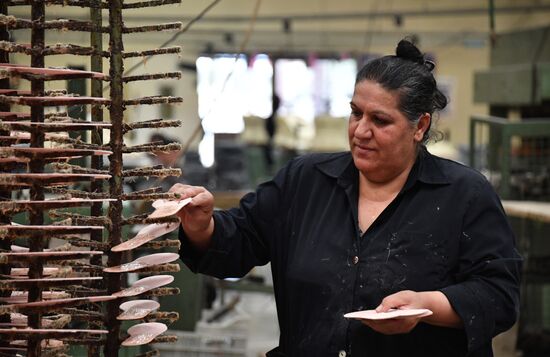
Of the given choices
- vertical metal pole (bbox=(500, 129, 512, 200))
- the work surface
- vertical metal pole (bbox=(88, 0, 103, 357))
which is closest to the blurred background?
vertical metal pole (bbox=(500, 129, 512, 200))

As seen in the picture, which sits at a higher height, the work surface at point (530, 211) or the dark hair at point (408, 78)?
the dark hair at point (408, 78)

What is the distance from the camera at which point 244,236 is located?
243 cm

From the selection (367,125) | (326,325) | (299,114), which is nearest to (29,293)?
(326,325)

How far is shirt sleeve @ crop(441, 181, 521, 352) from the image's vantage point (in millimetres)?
2186

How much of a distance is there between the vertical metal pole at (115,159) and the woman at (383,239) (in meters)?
0.25

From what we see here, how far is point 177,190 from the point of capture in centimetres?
207

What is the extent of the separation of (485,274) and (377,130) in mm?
441

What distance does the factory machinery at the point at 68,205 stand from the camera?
169 cm

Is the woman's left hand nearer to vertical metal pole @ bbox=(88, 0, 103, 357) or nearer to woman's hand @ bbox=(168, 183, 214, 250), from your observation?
woman's hand @ bbox=(168, 183, 214, 250)

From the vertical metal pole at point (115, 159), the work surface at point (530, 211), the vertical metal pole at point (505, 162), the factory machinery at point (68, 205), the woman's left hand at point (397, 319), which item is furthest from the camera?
the vertical metal pole at point (505, 162)

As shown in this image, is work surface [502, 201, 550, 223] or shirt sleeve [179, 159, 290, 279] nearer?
shirt sleeve [179, 159, 290, 279]

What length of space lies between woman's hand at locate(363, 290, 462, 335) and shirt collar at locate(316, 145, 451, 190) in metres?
0.33

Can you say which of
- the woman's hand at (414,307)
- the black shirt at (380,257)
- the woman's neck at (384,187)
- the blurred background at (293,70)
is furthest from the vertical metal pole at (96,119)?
the blurred background at (293,70)

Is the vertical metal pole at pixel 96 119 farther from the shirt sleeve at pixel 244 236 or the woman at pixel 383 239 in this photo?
the shirt sleeve at pixel 244 236
